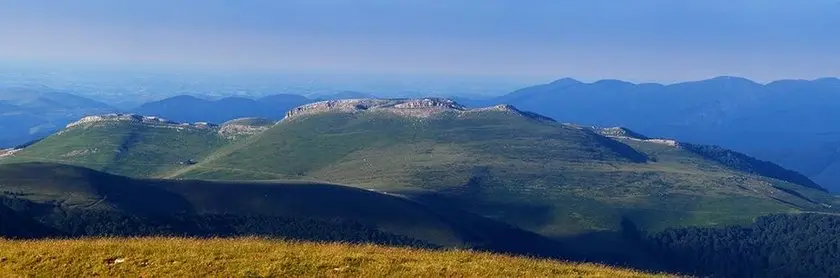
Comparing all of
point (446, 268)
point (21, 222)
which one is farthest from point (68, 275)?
point (21, 222)

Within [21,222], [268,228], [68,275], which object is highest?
[68,275]

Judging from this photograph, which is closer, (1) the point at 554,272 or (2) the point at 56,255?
(2) the point at 56,255

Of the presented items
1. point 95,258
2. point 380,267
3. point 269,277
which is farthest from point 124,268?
point 380,267

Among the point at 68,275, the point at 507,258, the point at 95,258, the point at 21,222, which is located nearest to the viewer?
the point at 68,275

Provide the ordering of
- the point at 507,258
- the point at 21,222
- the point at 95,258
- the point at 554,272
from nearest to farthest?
1. the point at 95,258
2. the point at 554,272
3. the point at 507,258
4. the point at 21,222

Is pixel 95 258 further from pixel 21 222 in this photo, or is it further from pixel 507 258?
pixel 21 222

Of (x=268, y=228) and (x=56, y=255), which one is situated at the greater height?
(x=56, y=255)
